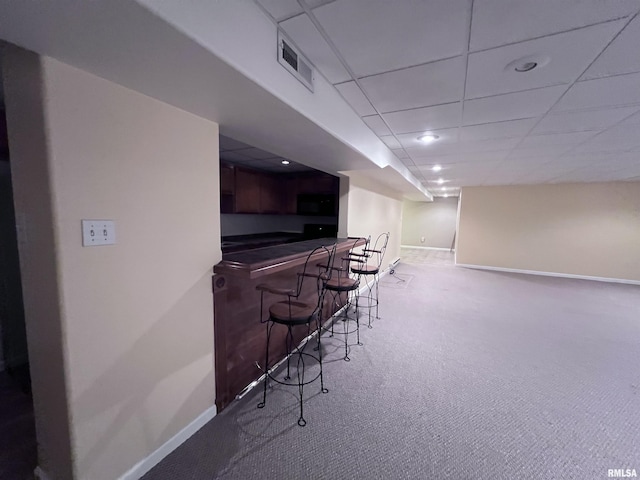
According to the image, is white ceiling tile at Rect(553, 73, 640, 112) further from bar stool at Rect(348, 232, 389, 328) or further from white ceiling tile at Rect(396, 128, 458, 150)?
bar stool at Rect(348, 232, 389, 328)

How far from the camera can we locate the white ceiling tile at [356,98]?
186 centimetres

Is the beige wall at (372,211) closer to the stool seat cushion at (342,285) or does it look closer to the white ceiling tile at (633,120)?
the stool seat cushion at (342,285)

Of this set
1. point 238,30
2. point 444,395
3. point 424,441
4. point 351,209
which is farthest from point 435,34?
point 351,209

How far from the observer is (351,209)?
4031mm

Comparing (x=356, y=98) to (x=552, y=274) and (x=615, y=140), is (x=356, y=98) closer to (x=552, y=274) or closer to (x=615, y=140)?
(x=615, y=140)

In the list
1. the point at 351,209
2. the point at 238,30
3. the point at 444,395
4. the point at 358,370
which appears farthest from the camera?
the point at 351,209

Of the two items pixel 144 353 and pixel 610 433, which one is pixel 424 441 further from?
pixel 144 353

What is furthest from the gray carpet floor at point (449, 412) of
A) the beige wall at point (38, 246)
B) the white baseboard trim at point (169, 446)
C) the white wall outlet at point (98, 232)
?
the white wall outlet at point (98, 232)

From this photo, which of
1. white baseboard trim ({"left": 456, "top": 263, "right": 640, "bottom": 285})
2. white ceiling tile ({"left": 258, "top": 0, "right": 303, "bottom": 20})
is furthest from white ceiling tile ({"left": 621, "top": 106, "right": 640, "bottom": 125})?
white baseboard trim ({"left": 456, "top": 263, "right": 640, "bottom": 285})

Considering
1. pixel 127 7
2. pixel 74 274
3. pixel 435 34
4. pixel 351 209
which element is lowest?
pixel 74 274

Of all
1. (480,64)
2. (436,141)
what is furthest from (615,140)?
(480,64)

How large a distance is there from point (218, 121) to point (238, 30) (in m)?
0.72

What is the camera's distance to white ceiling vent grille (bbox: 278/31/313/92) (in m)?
1.34

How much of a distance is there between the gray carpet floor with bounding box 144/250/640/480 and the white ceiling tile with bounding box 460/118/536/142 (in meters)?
2.36
